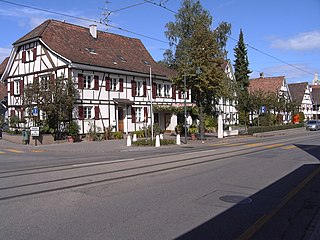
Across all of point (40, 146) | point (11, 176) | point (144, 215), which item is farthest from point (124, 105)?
point (144, 215)

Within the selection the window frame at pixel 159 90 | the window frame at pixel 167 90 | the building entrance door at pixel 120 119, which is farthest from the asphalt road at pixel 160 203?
the window frame at pixel 167 90

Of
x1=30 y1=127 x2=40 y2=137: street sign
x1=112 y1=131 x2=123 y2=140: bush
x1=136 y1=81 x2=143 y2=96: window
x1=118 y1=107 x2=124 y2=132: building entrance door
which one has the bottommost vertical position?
x1=112 y1=131 x2=123 y2=140: bush

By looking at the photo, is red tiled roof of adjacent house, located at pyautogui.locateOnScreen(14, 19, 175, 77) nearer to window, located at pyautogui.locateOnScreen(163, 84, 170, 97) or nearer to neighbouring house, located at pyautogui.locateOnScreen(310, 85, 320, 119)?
window, located at pyautogui.locateOnScreen(163, 84, 170, 97)

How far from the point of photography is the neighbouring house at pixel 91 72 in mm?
31250

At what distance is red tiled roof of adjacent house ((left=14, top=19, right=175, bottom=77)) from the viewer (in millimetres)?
31984

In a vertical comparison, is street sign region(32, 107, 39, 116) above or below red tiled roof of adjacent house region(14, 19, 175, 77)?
below

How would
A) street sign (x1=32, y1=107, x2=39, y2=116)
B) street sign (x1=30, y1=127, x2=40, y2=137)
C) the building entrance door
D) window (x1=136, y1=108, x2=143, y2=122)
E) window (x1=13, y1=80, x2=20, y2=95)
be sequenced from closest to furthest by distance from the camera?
street sign (x1=30, y1=127, x2=40, y2=137)
street sign (x1=32, y1=107, x2=39, y2=116)
the building entrance door
window (x1=13, y1=80, x2=20, y2=95)
window (x1=136, y1=108, x2=143, y2=122)

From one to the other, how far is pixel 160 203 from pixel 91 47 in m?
29.4

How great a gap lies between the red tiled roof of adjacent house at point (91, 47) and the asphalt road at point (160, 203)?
836 inches

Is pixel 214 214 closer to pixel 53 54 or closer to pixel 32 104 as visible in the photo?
pixel 32 104

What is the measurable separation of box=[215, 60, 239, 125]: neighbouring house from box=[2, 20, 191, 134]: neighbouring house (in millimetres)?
15442

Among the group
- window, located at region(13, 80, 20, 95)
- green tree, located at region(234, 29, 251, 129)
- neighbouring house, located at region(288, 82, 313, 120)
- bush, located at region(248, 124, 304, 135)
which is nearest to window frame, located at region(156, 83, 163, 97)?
bush, located at region(248, 124, 304, 135)

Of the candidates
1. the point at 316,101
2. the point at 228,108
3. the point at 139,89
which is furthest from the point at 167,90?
the point at 316,101

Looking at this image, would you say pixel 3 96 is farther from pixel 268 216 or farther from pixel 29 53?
pixel 268 216
